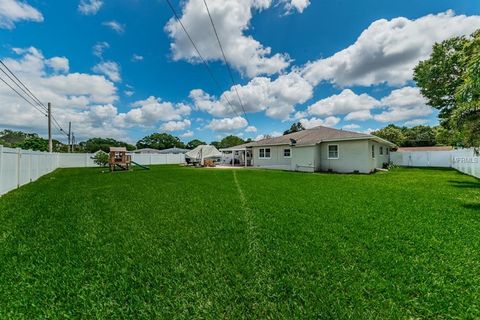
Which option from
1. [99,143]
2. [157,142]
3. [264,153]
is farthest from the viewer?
[157,142]

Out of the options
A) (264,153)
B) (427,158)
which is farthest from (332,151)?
(427,158)

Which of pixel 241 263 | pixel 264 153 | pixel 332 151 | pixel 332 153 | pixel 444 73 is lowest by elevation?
pixel 241 263

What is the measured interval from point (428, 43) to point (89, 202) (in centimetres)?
2917

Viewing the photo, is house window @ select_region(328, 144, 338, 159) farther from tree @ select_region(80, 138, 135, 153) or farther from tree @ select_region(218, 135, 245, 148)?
tree @ select_region(80, 138, 135, 153)

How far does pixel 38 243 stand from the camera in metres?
3.78

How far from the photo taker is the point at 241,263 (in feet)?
9.99

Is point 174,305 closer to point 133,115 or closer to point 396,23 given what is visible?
point 396,23

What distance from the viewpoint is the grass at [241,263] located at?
2.20 meters

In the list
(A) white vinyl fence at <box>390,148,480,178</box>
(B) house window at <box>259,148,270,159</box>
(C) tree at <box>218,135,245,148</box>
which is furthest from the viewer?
(C) tree at <box>218,135,245,148</box>

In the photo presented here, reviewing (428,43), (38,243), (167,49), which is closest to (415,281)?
(38,243)

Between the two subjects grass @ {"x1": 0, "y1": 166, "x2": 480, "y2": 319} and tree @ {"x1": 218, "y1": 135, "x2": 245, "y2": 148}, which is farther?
tree @ {"x1": 218, "y1": 135, "x2": 245, "y2": 148}

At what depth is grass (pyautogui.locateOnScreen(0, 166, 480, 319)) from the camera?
2196 mm

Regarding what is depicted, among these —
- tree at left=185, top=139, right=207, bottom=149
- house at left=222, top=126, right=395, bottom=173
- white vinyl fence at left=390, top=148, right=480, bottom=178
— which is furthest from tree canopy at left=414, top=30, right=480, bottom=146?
tree at left=185, top=139, right=207, bottom=149

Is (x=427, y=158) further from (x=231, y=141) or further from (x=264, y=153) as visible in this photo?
(x=231, y=141)
